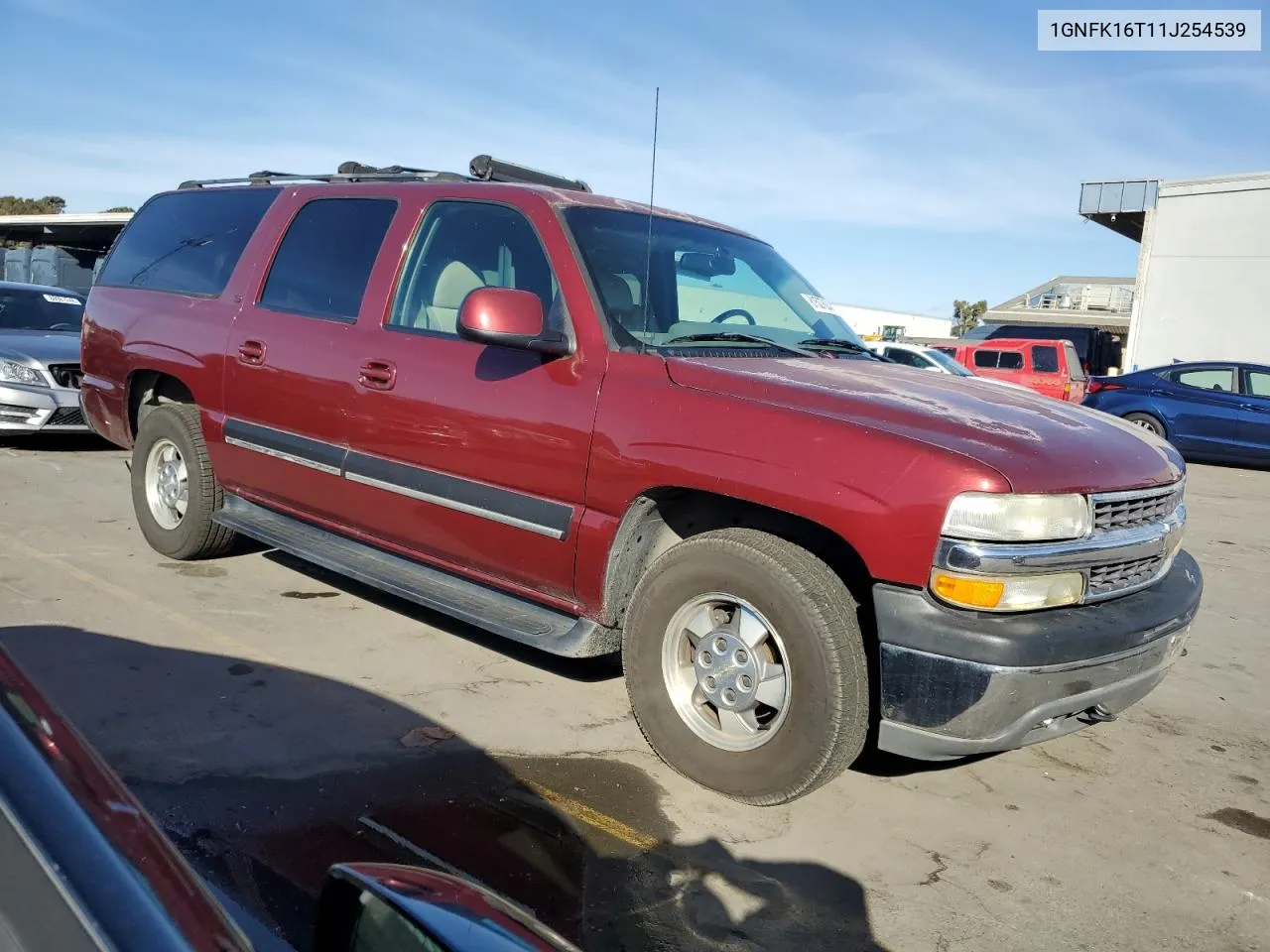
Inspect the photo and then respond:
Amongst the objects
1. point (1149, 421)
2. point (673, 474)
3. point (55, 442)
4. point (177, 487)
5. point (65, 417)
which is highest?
point (673, 474)

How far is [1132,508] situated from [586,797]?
195 centimetres

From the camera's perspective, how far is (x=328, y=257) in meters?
4.74

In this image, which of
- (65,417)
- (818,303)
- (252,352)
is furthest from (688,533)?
(65,417)

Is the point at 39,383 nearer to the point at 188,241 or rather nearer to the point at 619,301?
the point at 188,241

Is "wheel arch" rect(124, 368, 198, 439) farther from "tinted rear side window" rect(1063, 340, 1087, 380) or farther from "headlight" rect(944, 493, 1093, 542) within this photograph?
"tinted rear side window" rect(1063, 340, 1087, 380)

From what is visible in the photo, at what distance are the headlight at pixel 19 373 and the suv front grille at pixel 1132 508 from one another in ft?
28.3

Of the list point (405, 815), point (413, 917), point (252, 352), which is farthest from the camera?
point (252, 352)

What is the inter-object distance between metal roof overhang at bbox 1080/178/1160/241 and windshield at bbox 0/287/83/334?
83.6 ft

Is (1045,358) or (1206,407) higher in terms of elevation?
(1045,358)

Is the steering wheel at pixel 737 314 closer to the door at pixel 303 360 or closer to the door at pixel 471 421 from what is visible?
the door at pixel 471 421

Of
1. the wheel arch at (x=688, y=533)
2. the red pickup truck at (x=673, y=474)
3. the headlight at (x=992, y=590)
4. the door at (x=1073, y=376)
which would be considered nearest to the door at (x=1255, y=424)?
the door at (x=1073, y=376)

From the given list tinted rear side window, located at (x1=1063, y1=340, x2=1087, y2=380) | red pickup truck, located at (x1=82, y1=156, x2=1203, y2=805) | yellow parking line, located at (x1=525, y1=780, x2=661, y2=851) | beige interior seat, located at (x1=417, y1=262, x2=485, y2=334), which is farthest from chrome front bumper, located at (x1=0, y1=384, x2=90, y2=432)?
tinted rear side window, located at (x1=1063, y1=340, x2=1087, y2=380)

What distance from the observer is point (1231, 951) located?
2740mm

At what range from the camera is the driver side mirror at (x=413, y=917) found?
1370mm
